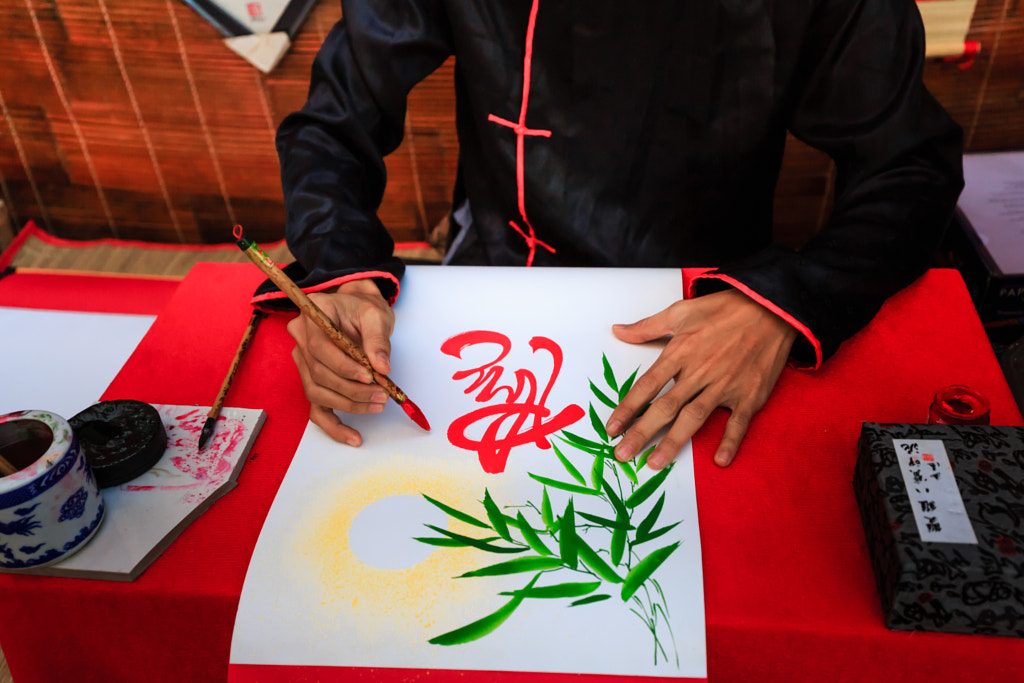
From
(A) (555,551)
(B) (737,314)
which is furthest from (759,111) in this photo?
(A) (555,551)

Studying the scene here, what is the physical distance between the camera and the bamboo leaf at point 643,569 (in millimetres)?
564

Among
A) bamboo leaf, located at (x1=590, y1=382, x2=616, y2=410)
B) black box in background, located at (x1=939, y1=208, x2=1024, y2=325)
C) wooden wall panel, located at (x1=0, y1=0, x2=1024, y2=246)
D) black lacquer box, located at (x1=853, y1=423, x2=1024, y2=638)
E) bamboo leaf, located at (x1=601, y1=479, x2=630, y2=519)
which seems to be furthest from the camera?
wooden wall panel, located at (x1=0, y1=0, x2=1024, y2=246)

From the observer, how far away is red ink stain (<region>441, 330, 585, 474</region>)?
2.25ft

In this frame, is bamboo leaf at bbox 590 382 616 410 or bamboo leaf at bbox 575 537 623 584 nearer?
bamboo leaf at bbox 575 537 623 584

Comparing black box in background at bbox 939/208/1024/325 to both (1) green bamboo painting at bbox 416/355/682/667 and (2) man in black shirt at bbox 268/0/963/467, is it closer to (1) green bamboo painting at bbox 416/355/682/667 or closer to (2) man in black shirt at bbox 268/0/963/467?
(2) man in black shirt at bbox 268/0/963/467

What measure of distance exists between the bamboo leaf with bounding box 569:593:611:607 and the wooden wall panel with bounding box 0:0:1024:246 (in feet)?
3.94

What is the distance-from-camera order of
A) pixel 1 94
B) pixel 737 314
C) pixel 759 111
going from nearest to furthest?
1. pixel 737 314
2. pixel 759 111
3. pixel 1 94

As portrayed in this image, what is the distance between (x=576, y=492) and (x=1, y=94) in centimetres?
168

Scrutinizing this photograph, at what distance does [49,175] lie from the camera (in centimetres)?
171

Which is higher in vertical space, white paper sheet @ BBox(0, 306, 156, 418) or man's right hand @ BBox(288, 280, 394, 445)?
man's right hand @ BBox(288, 280, 394, 445)

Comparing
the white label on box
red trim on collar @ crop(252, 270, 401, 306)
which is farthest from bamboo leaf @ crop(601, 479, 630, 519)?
red trim on collar @ crop(252, 270, 401, 306)

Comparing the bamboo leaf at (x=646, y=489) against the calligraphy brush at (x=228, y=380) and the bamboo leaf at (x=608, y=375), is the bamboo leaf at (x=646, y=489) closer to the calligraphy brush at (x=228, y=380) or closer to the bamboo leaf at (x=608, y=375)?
the bamboo leaf at (x=608, y=375)

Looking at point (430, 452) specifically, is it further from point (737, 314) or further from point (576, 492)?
point (737, 314)

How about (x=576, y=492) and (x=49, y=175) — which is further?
(x=49, y=175)
